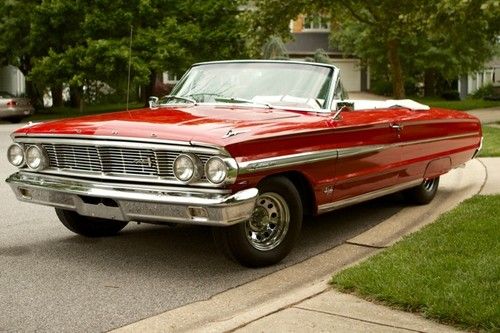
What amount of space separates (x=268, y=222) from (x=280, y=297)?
0.83 meters

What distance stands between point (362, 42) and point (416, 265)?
117 ft

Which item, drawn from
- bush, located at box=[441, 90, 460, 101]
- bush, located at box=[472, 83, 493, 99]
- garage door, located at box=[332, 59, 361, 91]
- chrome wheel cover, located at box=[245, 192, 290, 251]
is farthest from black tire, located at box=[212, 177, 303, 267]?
garage door, located at box=[332, 59, 361, 91]

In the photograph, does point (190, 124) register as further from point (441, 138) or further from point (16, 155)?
point (441, 138)

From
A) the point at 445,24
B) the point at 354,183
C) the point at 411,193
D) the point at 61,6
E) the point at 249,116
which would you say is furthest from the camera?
the point at 61,6

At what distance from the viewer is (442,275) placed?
499 centimetres

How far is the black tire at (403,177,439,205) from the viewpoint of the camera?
8.17 metres

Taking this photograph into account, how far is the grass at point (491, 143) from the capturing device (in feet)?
43.0

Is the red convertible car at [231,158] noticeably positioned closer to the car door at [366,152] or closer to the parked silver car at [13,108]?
the car door at [366,152]

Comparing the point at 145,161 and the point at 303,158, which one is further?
the point at 303,158

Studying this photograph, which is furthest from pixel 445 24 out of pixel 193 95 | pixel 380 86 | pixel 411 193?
pixel 380 86

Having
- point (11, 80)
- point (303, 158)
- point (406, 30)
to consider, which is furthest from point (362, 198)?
point (11, 80)

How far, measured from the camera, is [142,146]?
5289 mm

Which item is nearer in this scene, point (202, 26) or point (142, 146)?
point (142, 146)

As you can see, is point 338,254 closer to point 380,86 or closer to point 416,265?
point 416,265
